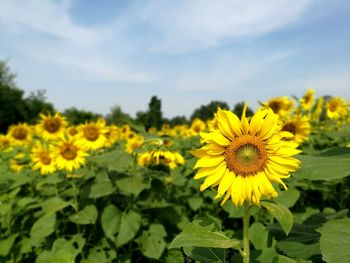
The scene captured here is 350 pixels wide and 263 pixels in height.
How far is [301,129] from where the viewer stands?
366 cm

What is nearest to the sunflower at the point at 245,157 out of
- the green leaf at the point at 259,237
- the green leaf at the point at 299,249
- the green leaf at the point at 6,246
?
the green leaf at the point at 299,249

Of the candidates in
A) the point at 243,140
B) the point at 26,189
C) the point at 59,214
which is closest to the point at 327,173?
the point at 243,140

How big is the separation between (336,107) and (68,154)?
4.02 metres

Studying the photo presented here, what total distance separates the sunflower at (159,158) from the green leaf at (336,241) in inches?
71.7

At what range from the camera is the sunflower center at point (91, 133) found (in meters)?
4.71

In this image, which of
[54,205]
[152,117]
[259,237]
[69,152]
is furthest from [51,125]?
[152,117]

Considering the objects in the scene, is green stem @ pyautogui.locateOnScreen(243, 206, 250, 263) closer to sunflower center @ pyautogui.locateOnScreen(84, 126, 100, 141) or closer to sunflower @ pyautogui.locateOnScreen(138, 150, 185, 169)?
sunflower @ pyautogui.locateOnScreen(138, 150, 185, 169)

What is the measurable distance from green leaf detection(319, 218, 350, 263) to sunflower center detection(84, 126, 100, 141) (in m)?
3.43

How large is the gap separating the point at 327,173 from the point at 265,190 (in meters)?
0.29

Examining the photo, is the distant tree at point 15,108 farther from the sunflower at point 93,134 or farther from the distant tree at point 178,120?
the sunflower at point 93,134

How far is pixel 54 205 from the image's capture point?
3494mm

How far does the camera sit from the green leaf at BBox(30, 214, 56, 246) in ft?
11.0

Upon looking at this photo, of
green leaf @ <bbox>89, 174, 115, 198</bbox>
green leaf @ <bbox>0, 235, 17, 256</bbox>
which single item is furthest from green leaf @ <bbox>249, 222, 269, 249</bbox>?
green leaf @ <bbox>0, 235, 17, 256</bbox>

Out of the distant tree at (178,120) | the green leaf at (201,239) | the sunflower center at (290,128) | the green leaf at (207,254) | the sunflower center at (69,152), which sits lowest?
the distant tree at (178,120)
